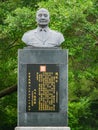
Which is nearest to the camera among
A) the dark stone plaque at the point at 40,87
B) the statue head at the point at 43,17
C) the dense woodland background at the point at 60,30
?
the dark stone plaque at the point at 40,87

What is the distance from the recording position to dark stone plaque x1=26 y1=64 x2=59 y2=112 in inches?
456

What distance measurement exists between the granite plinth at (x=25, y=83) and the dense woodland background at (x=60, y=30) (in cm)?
327

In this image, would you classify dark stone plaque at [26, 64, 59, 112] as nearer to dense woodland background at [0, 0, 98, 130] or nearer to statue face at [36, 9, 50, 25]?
statue face at [36, 9, 50, 25]

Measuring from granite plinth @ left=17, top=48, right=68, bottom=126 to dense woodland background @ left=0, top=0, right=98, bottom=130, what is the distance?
327 centimetres

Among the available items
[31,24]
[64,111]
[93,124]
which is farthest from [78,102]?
[64,111]

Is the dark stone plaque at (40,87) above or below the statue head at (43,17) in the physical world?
below

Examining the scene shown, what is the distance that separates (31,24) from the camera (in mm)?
15242

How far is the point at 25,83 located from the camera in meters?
11.6

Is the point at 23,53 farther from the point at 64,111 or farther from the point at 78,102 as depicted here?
the point at 78,102

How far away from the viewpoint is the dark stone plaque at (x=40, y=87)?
456 inches

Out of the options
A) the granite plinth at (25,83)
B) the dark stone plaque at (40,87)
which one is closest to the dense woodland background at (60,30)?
the granite plinth at (25,83)

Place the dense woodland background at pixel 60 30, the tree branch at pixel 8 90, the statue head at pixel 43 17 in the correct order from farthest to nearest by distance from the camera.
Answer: the tree branch at pixel 8 90
the dense woodland background at pixel 60 30
the statue head at pixel 43 17

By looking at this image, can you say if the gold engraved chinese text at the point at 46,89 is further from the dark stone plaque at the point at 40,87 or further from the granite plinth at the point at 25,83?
the granite plinth at the point at 25,83

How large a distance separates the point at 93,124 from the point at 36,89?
1449 centimetres
